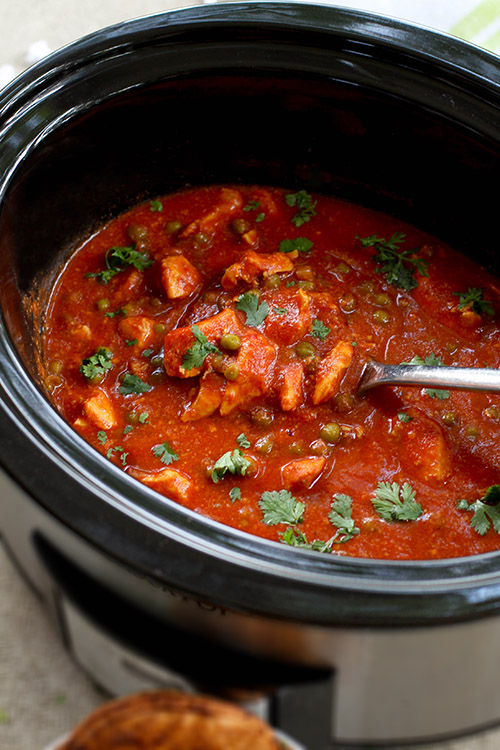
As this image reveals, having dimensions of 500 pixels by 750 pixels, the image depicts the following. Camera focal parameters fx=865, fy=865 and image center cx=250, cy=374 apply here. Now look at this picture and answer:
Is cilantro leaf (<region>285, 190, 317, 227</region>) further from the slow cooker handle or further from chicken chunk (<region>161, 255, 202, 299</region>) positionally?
the slow cooker handle

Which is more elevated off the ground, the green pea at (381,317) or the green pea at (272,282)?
the green pea at (272,282)

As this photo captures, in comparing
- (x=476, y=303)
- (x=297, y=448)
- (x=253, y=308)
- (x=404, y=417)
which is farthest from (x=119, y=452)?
(x=476, y=303)

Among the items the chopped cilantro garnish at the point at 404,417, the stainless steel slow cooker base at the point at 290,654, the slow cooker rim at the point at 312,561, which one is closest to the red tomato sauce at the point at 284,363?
the chopped cilantro garnish at the point at 404,417

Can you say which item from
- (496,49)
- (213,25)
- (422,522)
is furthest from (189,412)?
(496,49)

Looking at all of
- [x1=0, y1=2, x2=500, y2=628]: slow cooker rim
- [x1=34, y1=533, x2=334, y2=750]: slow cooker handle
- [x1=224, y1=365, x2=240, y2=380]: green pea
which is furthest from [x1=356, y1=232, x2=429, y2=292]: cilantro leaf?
[x1=34, y1=533, x2=334, y2=750]: slow cooker handle

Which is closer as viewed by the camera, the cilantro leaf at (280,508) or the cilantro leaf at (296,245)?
the cilantro leaf at (280,508)

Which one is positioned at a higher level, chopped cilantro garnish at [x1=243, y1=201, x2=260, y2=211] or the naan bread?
chopped cilantro garnish at [x1=243, y1=201, x2=260, y2=211]

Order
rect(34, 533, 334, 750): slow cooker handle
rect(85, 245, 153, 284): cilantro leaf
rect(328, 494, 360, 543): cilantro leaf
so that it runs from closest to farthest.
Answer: rect(34, 533, 334, 750): slow cooker handle, rect(328, 494, 360, 543): cilantro leaf, rect(85, 245, 153, 284): cilantro leaf

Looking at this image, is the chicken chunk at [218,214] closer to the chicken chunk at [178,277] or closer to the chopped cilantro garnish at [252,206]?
the chopped cilantro garnish at [252,206]
